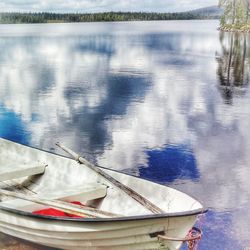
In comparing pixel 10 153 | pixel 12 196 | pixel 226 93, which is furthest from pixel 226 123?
pixel 12 196

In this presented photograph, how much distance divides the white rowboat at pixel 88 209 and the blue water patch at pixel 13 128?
9.87 m

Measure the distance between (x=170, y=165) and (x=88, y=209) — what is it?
9.41 meters

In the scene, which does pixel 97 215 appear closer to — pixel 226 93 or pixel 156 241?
pixel 156 241

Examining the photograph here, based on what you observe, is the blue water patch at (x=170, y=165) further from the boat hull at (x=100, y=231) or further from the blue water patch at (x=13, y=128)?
the boat hull at (x=100, y=231)

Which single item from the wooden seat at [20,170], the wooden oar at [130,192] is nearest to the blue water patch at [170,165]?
the wooden seat at [20,170]

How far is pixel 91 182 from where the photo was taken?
54.0 feet

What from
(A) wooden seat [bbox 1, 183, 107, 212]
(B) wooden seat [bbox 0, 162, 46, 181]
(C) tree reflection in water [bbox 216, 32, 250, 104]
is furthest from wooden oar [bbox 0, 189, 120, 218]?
(C) tree reflection in water [bbox 216, 32, 250, 104]

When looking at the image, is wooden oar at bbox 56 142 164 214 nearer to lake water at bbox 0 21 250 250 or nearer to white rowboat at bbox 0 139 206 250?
white rowboat at bbox 0 139 206 250

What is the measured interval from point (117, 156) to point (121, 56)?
57.7 metres

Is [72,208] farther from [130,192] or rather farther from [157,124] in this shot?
[157,124]

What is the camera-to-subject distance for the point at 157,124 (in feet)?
104

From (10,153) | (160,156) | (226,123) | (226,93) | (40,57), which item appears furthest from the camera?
(40,57)

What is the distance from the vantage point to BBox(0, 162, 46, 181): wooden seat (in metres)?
17.4

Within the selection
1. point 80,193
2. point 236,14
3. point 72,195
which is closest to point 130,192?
point 80,193
